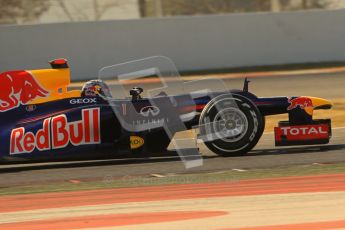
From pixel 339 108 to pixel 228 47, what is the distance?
34.1 ft

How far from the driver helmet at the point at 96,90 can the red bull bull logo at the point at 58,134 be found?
282 millimetres

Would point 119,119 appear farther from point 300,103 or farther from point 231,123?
point 300,103

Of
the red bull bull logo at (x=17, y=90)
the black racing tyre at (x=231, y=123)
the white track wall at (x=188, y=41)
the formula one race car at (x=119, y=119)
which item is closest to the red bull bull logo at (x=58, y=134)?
the formula one race car at (x=119, y=119)

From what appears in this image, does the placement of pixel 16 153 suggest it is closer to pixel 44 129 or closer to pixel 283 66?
pixel 44 129

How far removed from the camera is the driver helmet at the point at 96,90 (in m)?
9.41

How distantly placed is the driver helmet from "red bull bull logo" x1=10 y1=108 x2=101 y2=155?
0.28 m

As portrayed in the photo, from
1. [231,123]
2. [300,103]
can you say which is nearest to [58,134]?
[231,123]

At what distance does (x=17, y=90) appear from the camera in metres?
9.34

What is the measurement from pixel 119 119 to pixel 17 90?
52.7 inches

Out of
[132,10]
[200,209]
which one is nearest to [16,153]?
[200,209]

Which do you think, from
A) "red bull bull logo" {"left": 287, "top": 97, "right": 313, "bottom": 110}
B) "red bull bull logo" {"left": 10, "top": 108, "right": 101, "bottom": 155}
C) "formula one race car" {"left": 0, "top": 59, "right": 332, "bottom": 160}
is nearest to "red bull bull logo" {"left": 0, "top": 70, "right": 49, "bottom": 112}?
"formula one race car" {"left": 0, "top": 59, "right": 332, "bottom": 160}

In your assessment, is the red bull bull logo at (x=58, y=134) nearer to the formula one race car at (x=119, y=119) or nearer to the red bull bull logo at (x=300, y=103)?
the formula one race car at (x=119, y=119)

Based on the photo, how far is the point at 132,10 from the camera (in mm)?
25859

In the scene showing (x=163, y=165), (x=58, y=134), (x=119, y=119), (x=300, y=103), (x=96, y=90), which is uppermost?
(x=96, y=90)
